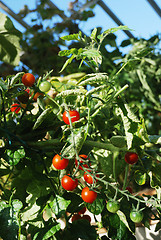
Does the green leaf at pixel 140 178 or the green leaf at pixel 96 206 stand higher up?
the green leaf at pixel 96 206

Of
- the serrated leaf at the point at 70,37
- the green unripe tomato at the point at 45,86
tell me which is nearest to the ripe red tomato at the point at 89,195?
the green unripe tomato at the point at 45,86

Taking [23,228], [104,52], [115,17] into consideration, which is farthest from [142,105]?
[23,228]

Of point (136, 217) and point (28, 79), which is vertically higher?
point (28, 79)

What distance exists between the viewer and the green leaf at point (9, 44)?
0.80 metres

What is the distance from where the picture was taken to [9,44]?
2.70 ft

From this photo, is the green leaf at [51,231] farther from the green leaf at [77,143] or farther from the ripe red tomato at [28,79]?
the ripe red tomato at [28,79]

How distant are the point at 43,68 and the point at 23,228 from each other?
0.91 metres

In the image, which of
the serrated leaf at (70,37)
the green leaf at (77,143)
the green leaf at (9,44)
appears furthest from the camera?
the green leaf at (9,44)

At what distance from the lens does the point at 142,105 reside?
6.15 ft

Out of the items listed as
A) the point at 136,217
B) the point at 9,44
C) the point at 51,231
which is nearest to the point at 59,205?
the point at 51,231

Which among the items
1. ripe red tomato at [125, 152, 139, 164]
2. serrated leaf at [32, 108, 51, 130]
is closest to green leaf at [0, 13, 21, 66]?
serrated leaf at [32, 108, 51, 130]

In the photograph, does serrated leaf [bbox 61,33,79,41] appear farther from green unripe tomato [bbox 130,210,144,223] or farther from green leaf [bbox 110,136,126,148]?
green unripe tomato [bbox 130,210,144,223]

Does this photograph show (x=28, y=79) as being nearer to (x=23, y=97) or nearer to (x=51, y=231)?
(x=23, y=97)

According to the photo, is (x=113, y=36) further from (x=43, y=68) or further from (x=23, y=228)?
(x=23, y=228)
